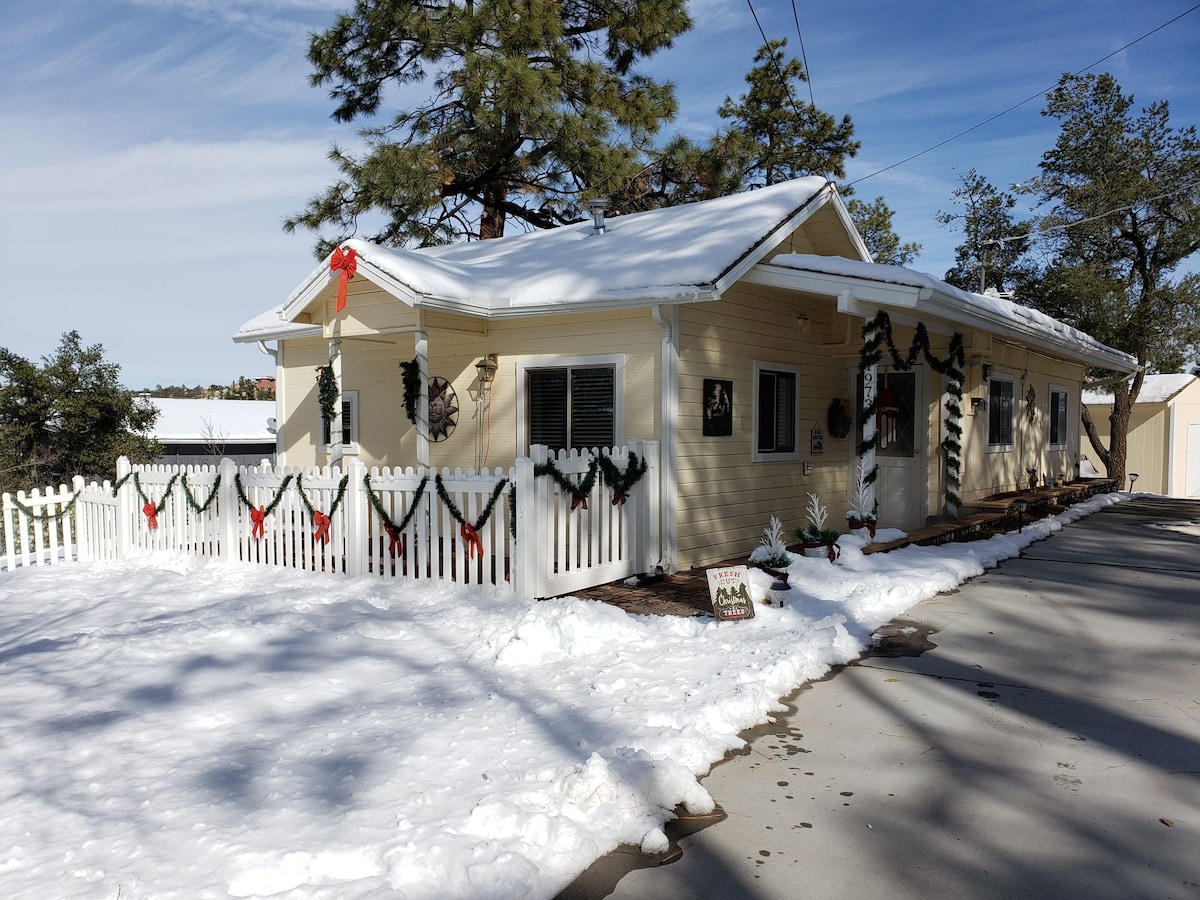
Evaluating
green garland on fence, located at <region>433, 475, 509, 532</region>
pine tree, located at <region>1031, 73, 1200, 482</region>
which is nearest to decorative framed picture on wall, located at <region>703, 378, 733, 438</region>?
green garland on fence, located at <region>433, 475, 509, 532</region>

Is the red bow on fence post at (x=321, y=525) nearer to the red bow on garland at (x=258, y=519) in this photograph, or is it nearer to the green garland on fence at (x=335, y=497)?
the green garland on fence at (x=335, y=497)

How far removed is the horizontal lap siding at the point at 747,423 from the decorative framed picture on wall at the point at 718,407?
3.2 inches

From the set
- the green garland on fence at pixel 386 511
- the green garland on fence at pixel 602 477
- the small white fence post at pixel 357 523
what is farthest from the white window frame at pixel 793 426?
the small white fence post at pixel 357 523

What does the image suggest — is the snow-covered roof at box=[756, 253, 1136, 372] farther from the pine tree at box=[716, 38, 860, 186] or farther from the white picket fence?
the pine tree at box=[716, 38, 860, 186]

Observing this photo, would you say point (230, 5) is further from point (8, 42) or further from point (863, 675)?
point (863, 675)

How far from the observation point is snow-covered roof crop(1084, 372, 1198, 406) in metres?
26.2

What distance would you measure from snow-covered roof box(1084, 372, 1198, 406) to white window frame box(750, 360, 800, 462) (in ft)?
65.2

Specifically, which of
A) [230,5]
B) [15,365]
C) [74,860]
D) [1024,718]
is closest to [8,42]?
[230,5]

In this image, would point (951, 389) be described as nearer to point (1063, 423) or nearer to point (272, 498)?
point (1063, 423)

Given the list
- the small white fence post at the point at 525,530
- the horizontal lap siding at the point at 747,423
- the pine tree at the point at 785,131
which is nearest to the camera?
the small white fence post at the point at 525,530

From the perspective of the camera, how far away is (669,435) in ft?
27.9

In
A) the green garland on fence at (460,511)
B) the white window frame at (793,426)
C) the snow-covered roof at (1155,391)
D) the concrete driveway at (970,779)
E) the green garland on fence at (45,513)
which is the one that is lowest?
the concrete driveway at (970,779)

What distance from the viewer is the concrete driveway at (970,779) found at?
2.97 m

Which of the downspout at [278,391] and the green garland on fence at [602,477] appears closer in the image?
the green garland on fence at [602,477]
